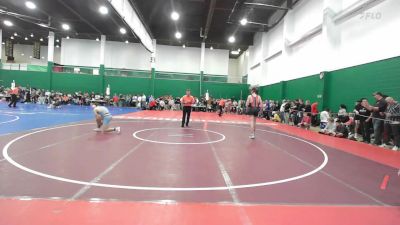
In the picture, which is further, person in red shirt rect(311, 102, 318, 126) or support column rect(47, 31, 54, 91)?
support column rect(47, 31, 54, 91)

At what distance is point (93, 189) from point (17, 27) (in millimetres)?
34493

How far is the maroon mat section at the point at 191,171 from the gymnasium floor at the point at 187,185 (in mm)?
16

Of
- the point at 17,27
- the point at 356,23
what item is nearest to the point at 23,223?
the point at 356,23

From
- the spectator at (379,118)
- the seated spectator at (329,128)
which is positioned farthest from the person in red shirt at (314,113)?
the spectator at (379,118)

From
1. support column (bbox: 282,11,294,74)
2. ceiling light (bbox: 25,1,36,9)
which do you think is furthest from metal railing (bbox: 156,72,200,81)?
ceiling light (bbox: 25,1,36,9)

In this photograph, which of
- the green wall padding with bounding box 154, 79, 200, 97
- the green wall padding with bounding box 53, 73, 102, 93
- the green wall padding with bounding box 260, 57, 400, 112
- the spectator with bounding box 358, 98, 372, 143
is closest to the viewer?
the spectator with bounding box 358, 98, 372, 143

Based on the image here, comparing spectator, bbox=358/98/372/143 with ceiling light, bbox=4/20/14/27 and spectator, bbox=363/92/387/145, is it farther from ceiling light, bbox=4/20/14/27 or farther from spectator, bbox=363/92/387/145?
ceiling light, bbox=4/20/14/27

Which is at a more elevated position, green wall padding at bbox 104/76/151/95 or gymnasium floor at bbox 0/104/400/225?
green wall padding at bbox 104/76/151/95

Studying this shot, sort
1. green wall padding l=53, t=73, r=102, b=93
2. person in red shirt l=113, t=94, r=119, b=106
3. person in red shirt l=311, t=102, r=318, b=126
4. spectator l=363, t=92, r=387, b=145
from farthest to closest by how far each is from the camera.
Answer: green wall padding l=53, t=73, r=102, b=93 < person in red shirt l=113, t=94, r=119, b=106 < person in red shirt l=311, t=102, r=318, b=126 < spectator l=363, t=92, r=387, b=145

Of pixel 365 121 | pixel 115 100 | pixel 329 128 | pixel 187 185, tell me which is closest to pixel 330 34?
pixel 329 128

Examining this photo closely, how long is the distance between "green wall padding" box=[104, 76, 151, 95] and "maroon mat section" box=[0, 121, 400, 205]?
87.7 feet

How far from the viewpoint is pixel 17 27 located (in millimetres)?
32125

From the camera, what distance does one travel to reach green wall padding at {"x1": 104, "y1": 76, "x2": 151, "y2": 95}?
34.4 metres

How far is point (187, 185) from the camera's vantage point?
440 cm
